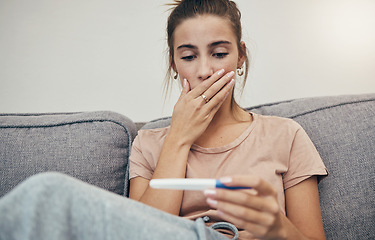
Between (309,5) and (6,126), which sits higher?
(309,5)

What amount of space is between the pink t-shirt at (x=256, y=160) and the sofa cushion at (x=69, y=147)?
84 mm

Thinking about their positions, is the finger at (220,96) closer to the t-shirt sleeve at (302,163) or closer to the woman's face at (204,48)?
the woman's face at (204,48)

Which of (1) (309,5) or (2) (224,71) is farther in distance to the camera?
(1) (309,5)

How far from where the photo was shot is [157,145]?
42.7 inches

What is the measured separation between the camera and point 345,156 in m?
1.05

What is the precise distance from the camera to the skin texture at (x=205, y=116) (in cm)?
Result: 91

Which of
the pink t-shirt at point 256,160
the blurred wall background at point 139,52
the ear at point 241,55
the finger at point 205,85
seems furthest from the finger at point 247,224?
the blurred wall background at point 139,52

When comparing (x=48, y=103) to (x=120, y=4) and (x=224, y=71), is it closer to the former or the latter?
(x=120, y=4)

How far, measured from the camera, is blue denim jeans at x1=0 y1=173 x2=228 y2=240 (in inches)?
18.2

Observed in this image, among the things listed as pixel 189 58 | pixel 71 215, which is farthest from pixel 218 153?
pixel 71 215

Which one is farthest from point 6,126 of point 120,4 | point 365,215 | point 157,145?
point 365,215

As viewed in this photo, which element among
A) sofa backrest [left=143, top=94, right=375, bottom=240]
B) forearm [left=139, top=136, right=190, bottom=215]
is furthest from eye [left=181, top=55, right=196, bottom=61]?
sofa backrest [left=143, top=94, right=375, bottom=240]

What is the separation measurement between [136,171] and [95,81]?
31.0 inches

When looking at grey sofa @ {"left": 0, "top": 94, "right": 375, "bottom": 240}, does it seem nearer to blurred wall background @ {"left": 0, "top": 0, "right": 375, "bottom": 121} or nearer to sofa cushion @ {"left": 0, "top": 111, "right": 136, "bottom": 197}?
sofa cushion @ {"left": 0, "top": 111, "right": 136, "bottom": 197}
